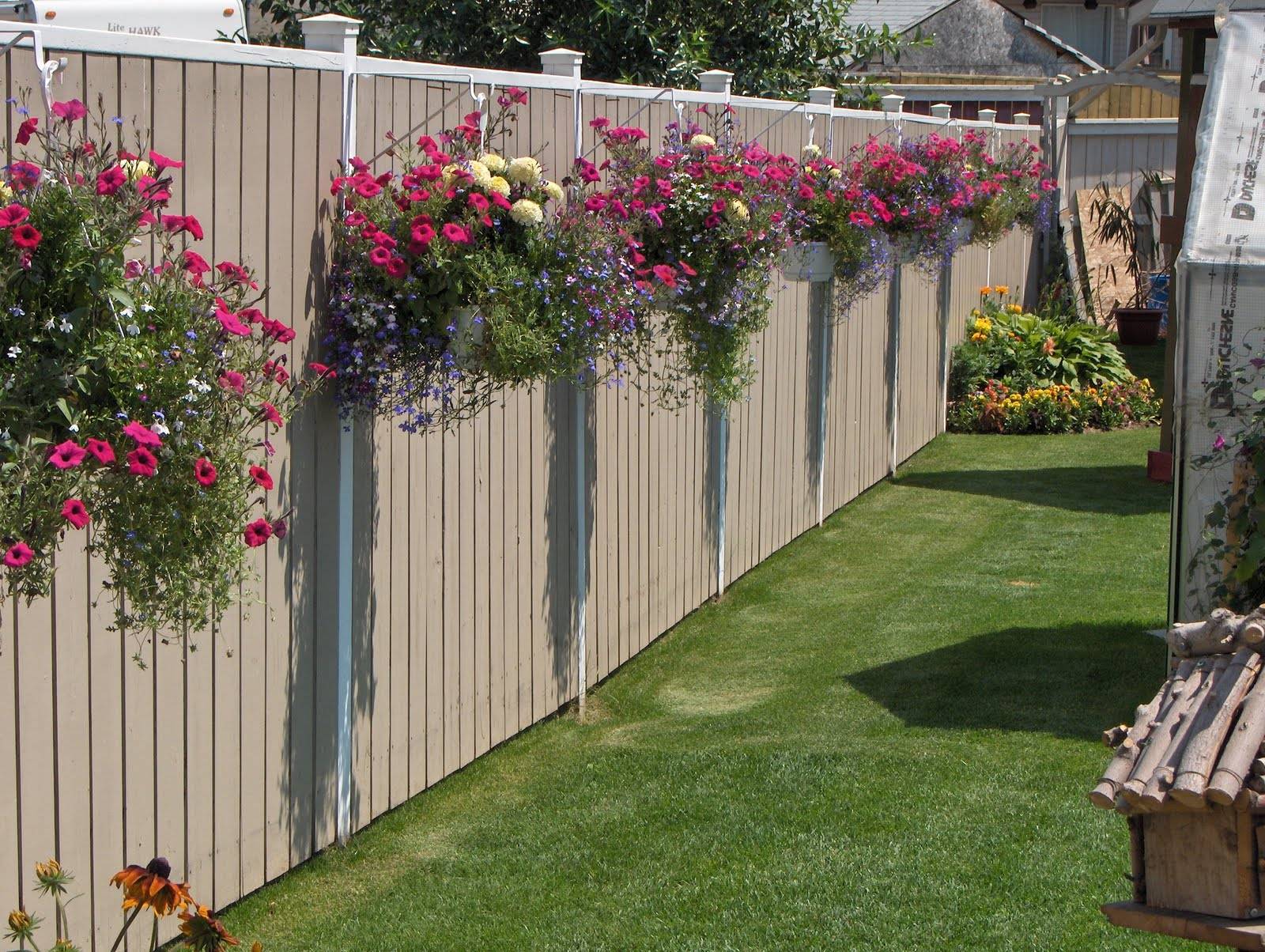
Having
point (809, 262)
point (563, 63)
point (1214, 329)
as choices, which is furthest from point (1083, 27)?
point (1214, 329)

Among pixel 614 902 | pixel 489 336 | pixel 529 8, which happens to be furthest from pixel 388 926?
pixel 529 8

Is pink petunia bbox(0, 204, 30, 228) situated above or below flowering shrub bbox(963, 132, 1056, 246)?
below

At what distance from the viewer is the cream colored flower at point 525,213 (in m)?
4.67

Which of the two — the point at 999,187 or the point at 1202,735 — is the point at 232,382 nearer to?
the point at 1202,735

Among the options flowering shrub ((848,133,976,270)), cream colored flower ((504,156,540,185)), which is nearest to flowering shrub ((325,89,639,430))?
cream colored flower ((504,156,540,185))

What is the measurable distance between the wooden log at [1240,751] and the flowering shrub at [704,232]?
11.8 feet

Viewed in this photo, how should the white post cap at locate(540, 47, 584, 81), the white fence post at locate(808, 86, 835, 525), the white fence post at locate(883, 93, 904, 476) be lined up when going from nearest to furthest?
the white post cap at locate(540, 47, 584, 81), the white fence post at locate(808, 86, 835, 525), the white fence post at locate(883, 93, 904, 476)

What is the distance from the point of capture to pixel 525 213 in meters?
4.67

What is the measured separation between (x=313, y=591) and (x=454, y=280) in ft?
3.71

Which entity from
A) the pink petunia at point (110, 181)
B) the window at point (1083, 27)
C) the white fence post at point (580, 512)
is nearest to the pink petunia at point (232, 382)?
the pink petunia at point (110, 181)

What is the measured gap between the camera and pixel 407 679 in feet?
17.9

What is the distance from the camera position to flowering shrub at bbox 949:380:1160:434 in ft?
44.3

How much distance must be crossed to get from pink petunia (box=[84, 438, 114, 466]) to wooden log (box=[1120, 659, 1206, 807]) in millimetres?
1747

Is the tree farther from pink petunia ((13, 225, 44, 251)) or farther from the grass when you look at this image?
pink petunia ((13, 225, 44, 251))
